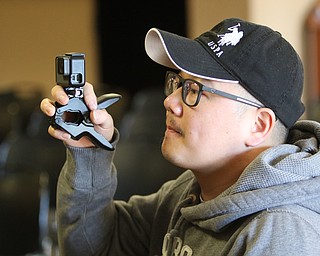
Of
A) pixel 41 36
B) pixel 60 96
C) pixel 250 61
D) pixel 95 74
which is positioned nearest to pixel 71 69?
pixel 60 96

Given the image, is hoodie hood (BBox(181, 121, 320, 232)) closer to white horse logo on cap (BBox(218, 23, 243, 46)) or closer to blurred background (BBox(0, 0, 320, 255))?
white horse logo on cap (BBox(218, 23, 243, 46))

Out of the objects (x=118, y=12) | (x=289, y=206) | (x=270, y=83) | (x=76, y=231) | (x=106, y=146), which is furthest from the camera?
(x=118, y=12)

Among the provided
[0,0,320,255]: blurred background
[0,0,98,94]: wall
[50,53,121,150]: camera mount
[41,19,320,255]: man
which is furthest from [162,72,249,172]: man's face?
[0,0,98,94]: wall

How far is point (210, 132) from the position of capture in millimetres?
1475

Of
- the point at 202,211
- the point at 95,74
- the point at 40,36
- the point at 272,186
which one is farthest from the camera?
the point at 40,36

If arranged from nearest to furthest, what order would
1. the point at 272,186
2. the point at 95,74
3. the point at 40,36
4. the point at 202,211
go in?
the point at 272,186 < the point at 202,211 < the point at 95,74 < the point at 40,36

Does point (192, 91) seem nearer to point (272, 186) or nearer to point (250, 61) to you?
point (250, 61)

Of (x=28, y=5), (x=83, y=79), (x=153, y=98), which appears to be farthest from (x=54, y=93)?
(x=28, y=5)

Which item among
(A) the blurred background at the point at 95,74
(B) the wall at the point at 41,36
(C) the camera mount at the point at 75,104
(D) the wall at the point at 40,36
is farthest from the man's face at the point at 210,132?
(D) the wall at the point at 40,36

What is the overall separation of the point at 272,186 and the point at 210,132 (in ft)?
0.58

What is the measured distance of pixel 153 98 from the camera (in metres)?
4.61

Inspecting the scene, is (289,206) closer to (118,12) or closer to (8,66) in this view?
(118,12)

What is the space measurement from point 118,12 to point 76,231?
249 inches

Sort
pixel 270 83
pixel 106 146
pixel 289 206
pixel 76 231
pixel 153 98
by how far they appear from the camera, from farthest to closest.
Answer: pixel 153 98
pixel 76 231
pixel 106 146
pixel 270 83
pixel 289 206
